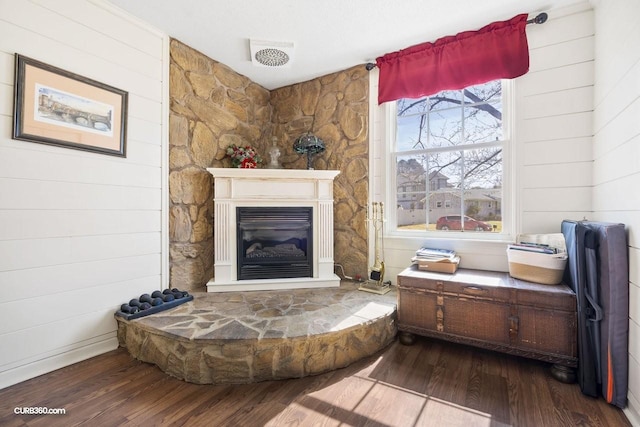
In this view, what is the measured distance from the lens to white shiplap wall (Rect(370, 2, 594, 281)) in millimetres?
1985

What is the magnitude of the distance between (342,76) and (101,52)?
7.06 feet

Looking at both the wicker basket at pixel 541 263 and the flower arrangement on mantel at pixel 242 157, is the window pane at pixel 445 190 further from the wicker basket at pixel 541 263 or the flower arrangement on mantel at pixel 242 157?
the flower arrangement on mantel at pixel 242 157

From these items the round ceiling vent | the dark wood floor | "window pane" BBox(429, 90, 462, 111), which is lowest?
the dark wood floor

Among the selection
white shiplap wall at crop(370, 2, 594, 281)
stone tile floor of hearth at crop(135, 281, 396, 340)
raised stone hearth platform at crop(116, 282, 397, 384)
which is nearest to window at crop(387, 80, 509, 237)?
white shiplap wall at crop(370, 2, 594, 281)

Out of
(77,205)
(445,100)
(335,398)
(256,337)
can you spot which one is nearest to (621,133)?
(445,100)

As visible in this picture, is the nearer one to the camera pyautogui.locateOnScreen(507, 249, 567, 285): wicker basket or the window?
pyautogui.locateOnScreen(507, 249, 567, 285): wicker basket

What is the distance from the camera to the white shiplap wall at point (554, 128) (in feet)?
6.51

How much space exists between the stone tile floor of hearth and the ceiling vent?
89.6 inches

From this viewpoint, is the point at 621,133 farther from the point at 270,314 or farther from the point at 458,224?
the point at 270,314

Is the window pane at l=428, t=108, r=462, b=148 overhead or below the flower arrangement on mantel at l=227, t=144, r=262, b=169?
overhead

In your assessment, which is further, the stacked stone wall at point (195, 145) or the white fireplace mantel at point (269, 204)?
the white fireplace mantel at point (269, 204)

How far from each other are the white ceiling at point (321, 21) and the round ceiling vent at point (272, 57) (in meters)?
0.09

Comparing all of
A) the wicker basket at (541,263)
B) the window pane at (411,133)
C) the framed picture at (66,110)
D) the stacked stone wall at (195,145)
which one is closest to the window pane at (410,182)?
the window pane at (411,133)

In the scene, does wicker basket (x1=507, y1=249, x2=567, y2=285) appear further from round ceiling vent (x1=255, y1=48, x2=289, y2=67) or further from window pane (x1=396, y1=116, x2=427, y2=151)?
round ceiling vent (x1=255, y1=48, x2=289, y2=67)
